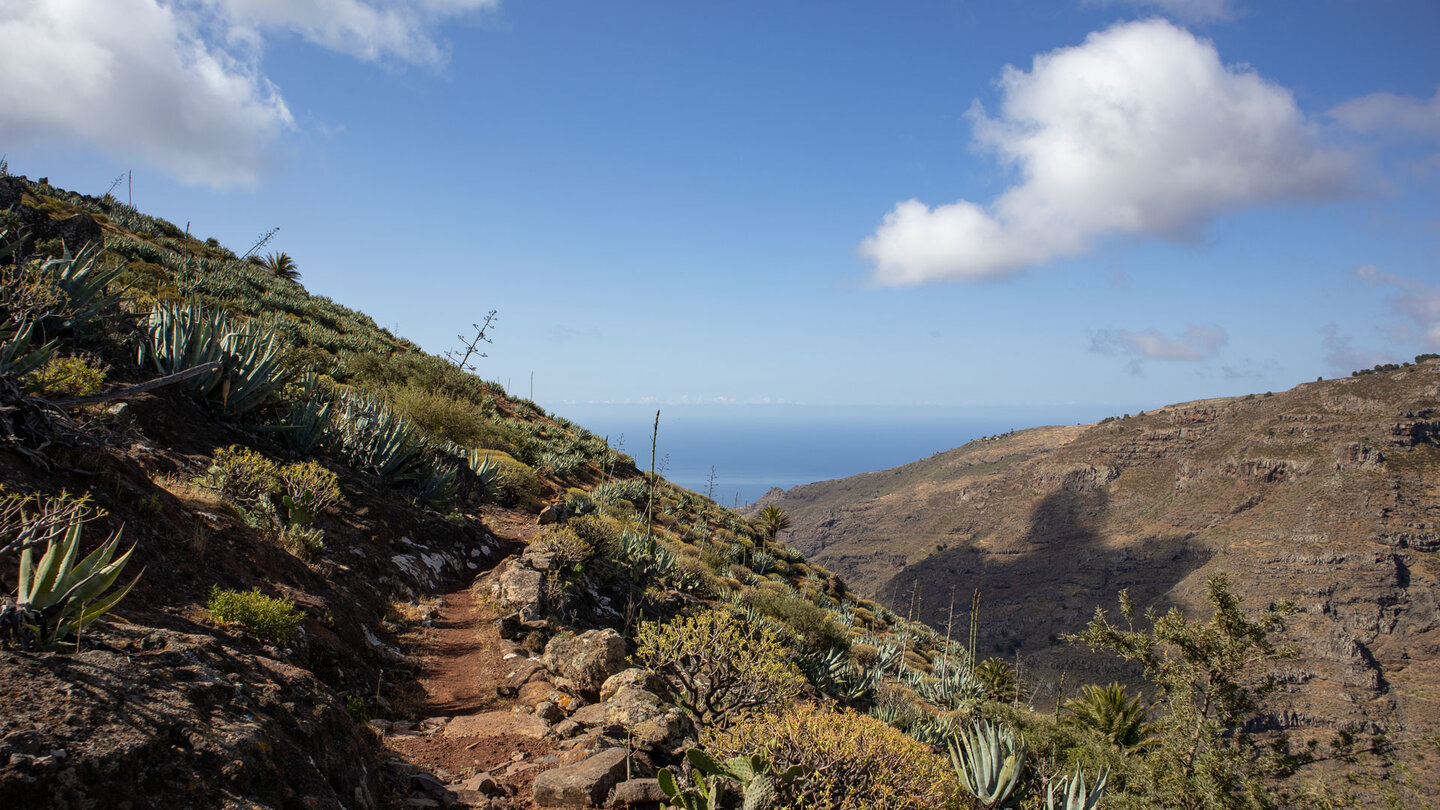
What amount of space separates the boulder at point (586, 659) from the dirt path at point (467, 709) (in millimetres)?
476

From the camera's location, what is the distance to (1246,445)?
79188mm

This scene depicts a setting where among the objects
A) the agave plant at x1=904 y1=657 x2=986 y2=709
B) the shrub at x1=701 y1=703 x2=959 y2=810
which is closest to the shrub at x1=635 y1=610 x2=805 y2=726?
the shrub at x1=701 y1=703 x2=959 y2=810

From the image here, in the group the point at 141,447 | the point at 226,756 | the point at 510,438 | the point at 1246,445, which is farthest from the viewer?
the point at 1246,445

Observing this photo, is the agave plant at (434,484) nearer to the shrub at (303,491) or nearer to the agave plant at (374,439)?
the agave plant at (374,439)

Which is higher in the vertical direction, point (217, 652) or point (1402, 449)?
point (1402, 449)

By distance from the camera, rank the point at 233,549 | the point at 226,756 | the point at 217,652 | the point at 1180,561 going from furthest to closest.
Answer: the point at 1180,561
the point at 233,549
the point at 217,652
the point at 226,756

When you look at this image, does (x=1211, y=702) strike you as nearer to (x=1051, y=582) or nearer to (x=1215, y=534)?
(x=1215, y=534)

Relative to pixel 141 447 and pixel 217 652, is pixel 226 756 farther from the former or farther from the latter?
pixel 141 447

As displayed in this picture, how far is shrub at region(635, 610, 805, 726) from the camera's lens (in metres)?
5.57

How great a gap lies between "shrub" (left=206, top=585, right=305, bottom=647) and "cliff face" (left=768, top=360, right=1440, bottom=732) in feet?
117

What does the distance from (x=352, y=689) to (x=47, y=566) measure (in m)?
2.69

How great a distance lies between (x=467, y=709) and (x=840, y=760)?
3388mm

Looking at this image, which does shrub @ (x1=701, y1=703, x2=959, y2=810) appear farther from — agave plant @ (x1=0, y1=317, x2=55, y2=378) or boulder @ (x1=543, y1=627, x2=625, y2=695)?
agave plant @ (x1=0, y1=317, x2=55, y2=378)

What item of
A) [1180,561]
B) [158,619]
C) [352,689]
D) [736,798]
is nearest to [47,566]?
[158,619]
